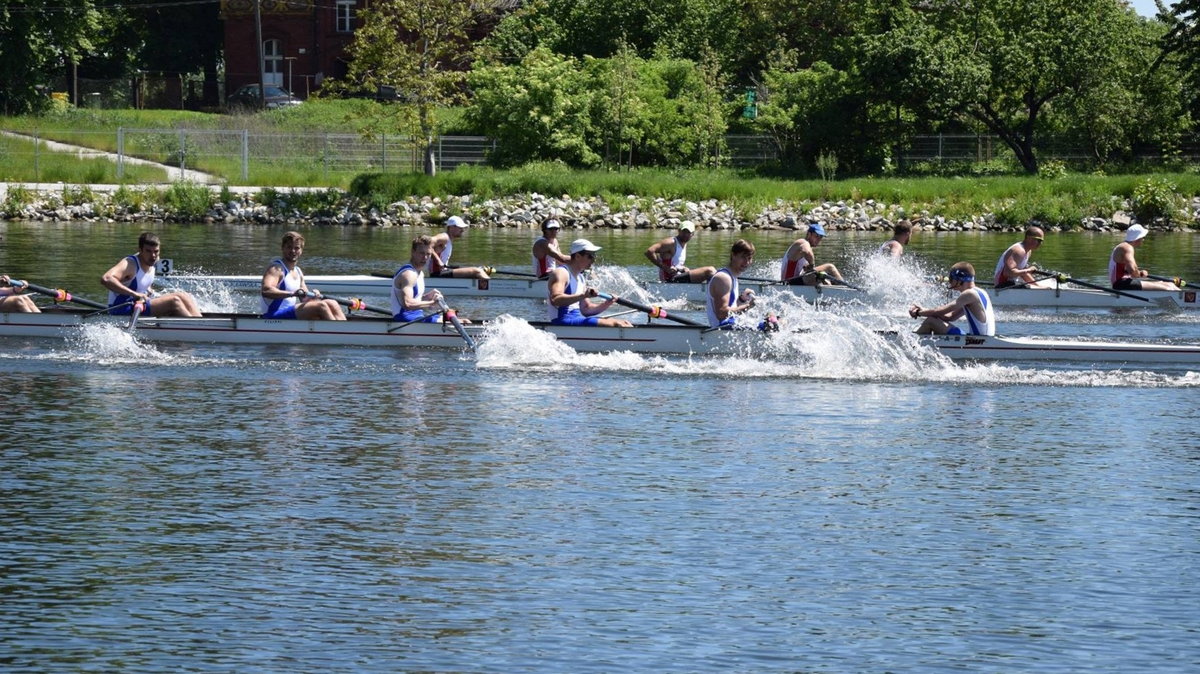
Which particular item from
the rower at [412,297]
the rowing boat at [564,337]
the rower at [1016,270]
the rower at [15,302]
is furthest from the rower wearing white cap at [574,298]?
the rower at [1016,270]

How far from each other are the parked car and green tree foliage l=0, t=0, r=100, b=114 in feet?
24.5

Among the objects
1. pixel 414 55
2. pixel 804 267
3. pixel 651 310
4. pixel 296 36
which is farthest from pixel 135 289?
pixel 296 36

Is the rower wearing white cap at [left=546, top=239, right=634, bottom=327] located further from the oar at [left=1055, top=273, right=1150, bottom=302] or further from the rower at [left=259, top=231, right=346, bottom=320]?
the oar at [left=1055, top=273, right=1150, bottom=302]

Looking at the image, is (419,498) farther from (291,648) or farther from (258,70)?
(258,70)

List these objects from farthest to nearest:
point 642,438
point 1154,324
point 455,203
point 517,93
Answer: point 517,93, point 455,203, point 1154,324, point 642,438

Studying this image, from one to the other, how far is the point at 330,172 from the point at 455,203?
25.6 feet

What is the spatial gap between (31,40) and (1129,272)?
169 ft

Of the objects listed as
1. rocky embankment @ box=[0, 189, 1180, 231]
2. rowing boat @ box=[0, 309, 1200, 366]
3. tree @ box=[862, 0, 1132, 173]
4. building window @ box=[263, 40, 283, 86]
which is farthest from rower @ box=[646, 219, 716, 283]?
building window @ box=[263, 40, 283, 86]

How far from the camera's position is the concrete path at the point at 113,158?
55.5 metres

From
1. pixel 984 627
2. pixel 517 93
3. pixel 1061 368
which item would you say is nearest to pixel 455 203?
pixel 517 93

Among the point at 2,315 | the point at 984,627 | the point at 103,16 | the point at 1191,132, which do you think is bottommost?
the point at 984,627

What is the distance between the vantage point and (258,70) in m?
76.1

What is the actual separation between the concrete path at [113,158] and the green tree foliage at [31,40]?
6.72 meters

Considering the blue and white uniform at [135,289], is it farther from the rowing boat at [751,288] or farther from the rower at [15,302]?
the rowing boat at [751,288]
